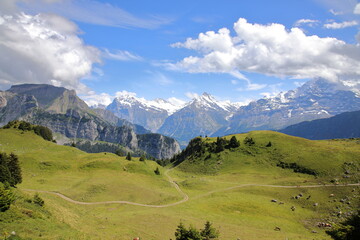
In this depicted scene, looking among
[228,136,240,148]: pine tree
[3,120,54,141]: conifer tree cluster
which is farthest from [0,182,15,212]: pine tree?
[3,120,54,141]: conifer tree cluster

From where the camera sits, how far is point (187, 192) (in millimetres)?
84562

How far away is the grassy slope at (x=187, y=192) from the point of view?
40312mm

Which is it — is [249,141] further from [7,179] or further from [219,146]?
[7,179]

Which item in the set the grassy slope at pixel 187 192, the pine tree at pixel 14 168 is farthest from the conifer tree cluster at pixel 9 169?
the grassy slope at pixel 187 192

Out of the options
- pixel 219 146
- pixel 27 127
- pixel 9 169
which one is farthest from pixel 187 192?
pixel 27 127

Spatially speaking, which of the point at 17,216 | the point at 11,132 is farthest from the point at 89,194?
the point at 11,132

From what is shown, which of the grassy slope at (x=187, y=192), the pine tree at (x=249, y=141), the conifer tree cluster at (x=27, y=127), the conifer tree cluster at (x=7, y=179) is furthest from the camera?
the conifer tree cluster at (x=27, y=127)

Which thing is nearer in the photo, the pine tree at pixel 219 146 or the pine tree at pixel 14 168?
the pine tree at pixel 14 168

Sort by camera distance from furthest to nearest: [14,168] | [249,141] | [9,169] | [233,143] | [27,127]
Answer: [27,127]
[233,143]
[249,141]
[14,168]
[9,169]

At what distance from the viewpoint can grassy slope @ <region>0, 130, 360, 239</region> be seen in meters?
40.3

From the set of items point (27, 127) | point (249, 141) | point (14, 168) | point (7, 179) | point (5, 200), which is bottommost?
point (7, 179)

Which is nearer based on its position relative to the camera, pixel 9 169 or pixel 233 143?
pixel 9 169

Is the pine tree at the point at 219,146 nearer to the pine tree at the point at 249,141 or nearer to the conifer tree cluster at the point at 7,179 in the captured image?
the pine tree at the point at 249,141

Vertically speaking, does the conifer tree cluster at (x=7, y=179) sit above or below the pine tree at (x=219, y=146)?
below
